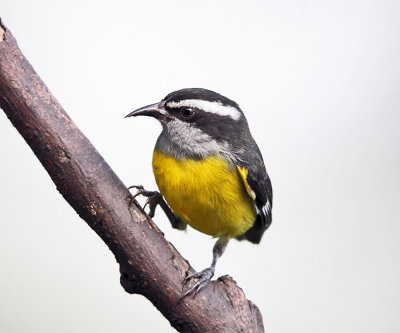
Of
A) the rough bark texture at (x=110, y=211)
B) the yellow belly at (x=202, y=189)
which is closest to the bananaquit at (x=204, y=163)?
the yellow belly at (x=202, y=189)

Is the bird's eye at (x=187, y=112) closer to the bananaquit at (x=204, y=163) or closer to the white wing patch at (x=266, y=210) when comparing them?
the bananaquit at (x=204, y=163)

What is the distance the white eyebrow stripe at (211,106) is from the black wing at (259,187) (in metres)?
0.29

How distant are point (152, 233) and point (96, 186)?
0.41m

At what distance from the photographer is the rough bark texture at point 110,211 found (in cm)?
252

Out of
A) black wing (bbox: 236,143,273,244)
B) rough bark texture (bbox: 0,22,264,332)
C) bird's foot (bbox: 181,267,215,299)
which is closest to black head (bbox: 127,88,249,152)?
black wing (bbox: 236,143,273,244)

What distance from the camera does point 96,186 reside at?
8.85ft

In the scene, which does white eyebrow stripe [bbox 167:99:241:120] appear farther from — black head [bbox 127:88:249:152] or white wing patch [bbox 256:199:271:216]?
white wing patch [bbox 256:199:271:216]

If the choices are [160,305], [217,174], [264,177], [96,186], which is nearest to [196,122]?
[217,174]

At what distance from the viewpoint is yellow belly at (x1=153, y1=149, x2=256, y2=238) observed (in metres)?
3.32

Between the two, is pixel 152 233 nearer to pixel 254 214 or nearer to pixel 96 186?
pixel 96 186

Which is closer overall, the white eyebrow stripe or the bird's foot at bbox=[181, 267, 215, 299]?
the bird's foot at bbox=[181, 267, 215, 299]

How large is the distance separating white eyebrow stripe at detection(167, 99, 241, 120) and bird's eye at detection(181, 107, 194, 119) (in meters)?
0.03

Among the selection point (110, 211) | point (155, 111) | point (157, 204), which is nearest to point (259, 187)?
point (157, 204)

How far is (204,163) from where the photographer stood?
336cm
